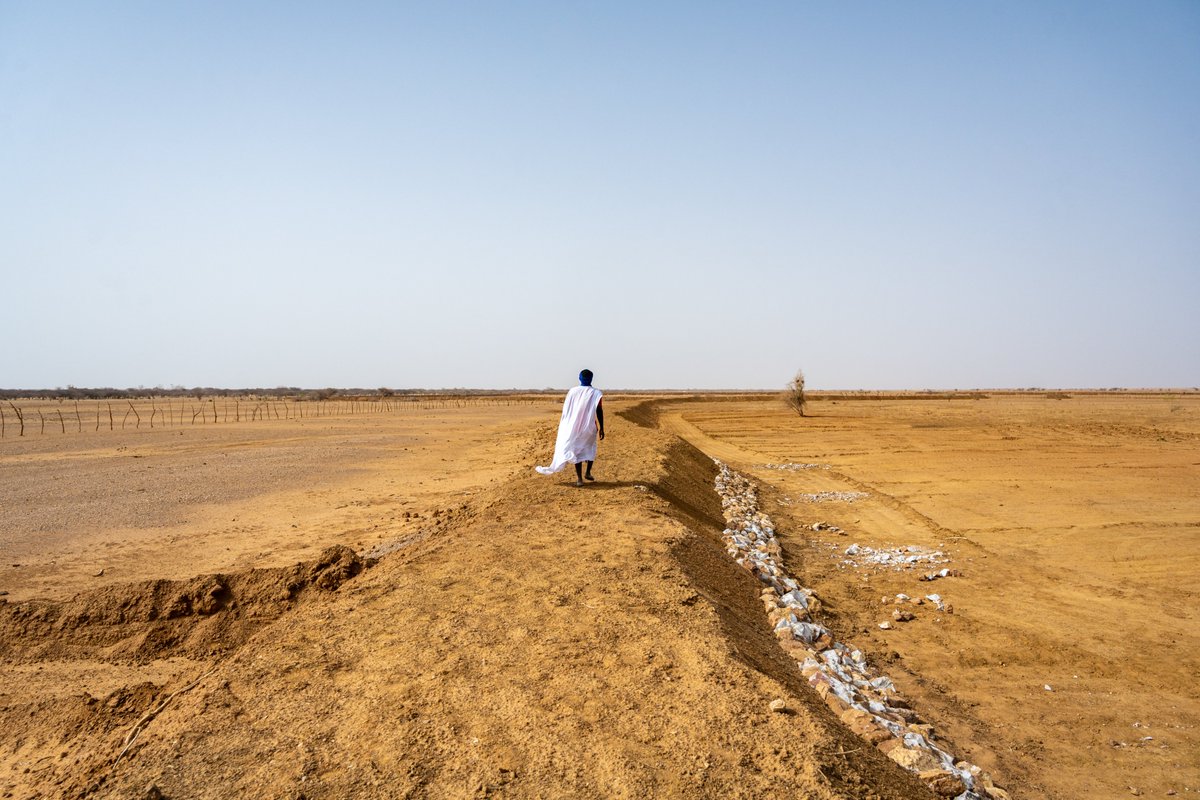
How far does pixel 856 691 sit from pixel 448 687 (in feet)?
10.4

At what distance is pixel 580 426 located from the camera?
32.3 ft

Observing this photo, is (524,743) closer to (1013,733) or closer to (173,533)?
(1013,733)

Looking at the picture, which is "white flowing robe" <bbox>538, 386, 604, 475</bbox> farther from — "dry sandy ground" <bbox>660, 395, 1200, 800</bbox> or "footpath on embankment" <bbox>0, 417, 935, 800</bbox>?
"dry sandy ground" <bbox>660, 395, 1200, 800</bbox>

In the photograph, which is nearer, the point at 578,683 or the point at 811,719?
the point at 811,719

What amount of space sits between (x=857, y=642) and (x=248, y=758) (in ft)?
18.8

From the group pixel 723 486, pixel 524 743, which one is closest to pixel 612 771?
pixel 524 743

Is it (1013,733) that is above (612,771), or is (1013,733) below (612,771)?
below

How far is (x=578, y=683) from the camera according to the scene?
438 cm

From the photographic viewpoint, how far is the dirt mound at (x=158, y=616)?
21.0 ft

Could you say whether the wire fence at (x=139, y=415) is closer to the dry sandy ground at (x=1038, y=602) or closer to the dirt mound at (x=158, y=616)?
the dirt mound at (x=158, y=616)

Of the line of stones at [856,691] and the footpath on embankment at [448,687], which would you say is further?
the line of stones at [856,691]

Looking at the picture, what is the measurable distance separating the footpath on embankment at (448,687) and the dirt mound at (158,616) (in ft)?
0.06

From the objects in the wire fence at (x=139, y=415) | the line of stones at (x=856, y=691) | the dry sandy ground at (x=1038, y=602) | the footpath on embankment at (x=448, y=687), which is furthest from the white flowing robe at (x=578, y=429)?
the wire fence at (x=139, y=415)

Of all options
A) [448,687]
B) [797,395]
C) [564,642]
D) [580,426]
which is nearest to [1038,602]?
[580,426]
